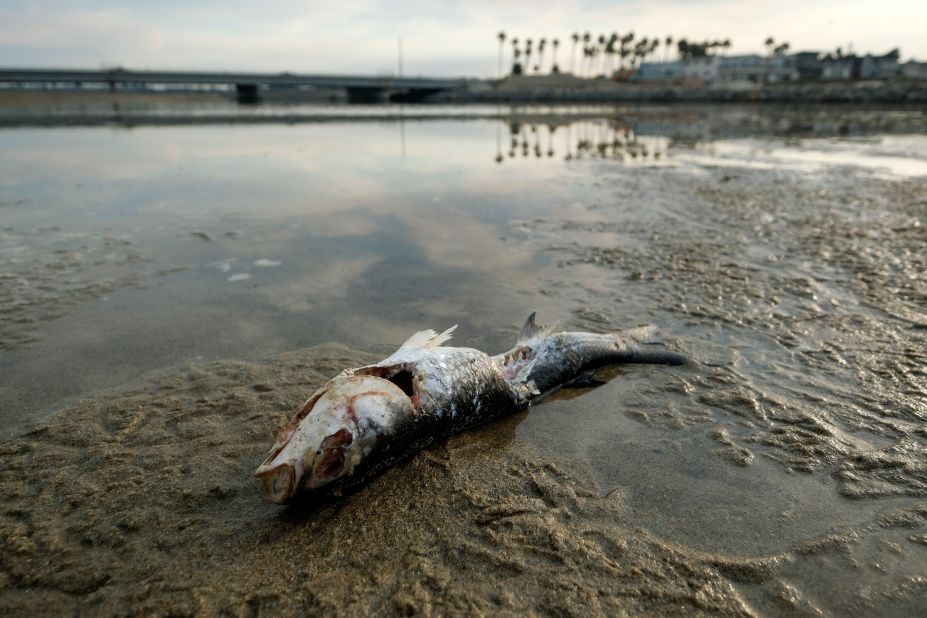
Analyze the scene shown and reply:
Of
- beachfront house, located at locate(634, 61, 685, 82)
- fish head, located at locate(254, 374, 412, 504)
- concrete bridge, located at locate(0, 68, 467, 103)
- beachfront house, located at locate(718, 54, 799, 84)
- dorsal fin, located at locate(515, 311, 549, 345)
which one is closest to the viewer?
fish head, located at locate(254, 374, 412, 504)

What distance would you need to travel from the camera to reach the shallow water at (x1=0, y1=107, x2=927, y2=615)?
10.2 ft

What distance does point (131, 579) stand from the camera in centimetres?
252

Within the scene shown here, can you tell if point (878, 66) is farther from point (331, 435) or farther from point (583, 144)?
point (331, 435)

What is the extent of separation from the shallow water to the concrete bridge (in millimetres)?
65445

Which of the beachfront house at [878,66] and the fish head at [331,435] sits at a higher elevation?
the beachfront house at [878,66]

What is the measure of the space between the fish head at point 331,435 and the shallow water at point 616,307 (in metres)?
1.11

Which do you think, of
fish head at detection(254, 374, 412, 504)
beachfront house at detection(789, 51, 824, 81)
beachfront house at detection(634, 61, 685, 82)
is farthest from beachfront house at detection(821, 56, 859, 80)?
fish head at detection(254, 374, 412, 504)

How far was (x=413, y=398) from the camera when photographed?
11.3 feet

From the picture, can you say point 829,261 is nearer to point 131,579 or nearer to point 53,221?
point 131,579

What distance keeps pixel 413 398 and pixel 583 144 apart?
21726 millimetres

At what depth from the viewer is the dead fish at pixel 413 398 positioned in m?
2.87

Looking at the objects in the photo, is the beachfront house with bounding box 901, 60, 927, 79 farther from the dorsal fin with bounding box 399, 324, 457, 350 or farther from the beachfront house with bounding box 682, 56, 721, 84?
the dorsal fin with bounding box 399, 324, 457, 350

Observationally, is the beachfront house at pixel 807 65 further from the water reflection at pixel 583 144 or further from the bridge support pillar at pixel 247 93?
the water reflection at pixel 583 144

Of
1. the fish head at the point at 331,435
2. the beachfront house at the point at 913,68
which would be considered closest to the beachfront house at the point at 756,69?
the beachfront house at the point at 913,68
